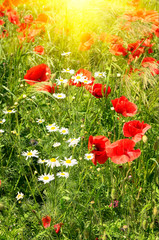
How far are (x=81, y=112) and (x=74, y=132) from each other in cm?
33

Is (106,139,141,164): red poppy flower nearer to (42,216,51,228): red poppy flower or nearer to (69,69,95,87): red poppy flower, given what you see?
(42,216,51,228): red poppy flower

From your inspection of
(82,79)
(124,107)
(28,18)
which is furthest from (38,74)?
(28,18)

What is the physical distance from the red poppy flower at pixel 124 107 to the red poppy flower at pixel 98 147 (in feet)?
0.52

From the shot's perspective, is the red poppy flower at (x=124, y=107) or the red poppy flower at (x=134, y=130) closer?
the red poppy flower at (x=134, y=130)

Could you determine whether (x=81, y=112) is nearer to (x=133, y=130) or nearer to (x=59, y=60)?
(x=133, y=130)

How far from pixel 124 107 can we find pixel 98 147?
23 centimetres

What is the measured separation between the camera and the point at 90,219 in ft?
4.08

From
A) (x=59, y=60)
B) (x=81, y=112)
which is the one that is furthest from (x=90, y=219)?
(x=59, y=60)

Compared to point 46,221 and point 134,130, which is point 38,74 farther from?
point 46,221

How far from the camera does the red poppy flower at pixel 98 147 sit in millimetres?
1356

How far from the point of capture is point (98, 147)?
1408 millimetres

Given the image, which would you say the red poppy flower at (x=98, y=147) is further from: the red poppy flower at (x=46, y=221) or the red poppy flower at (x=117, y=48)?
the red poppy flower at (x=117, y=48)

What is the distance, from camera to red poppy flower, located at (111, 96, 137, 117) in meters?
1.43

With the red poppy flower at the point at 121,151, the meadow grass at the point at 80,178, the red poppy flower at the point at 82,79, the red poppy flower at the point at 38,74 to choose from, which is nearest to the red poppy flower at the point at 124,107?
the meadow grass at the point at 80,178
